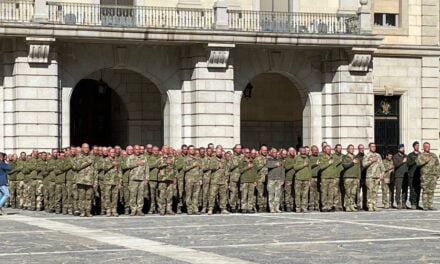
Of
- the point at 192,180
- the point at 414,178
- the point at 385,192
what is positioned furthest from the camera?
the point at 385,192

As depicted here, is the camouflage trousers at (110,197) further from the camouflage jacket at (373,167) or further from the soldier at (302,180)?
the camouflage jacket at (373,167)

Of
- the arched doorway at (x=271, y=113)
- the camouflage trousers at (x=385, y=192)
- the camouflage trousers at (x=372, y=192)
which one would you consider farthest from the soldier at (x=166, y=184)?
the arched doorway at (x=271, y=113)

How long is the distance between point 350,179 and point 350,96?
812 cm

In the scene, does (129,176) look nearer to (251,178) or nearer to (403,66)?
(251,178)

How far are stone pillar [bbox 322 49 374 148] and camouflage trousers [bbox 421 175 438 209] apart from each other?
743 cm

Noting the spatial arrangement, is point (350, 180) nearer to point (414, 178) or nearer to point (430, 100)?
point (414, 178)

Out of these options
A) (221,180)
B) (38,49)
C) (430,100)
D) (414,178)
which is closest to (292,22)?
(430,100)

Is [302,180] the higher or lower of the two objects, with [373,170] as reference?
lower

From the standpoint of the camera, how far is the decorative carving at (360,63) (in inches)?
→ 1479

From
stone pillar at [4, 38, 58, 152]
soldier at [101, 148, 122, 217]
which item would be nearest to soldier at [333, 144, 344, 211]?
soldier at [101, 148, 122, 217]

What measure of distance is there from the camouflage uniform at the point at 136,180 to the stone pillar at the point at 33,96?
21.1 ft

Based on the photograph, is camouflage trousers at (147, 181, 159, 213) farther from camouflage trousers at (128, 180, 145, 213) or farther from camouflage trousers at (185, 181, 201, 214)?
camouflage trousers at (185, 181, 201, 214)

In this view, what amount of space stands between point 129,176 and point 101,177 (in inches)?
26.0

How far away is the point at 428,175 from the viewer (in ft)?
99.7
